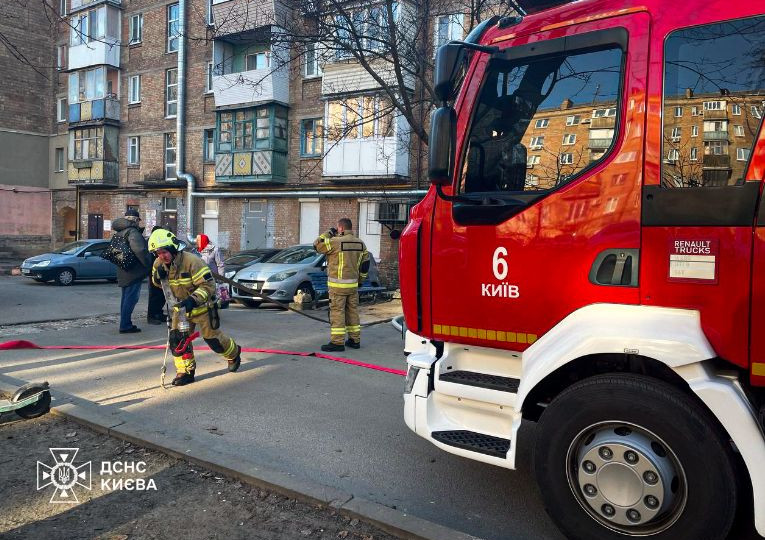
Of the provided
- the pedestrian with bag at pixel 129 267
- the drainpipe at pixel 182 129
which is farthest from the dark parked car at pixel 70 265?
the pedestrian with bag at pixel 129 267

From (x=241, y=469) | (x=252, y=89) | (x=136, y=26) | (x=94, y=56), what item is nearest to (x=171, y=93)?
(x=136, y=26)

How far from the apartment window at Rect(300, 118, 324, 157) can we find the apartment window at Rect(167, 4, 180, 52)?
8526mm

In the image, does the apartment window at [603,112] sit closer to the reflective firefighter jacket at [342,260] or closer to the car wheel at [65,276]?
the reflective firefighter jacket at [342,260]

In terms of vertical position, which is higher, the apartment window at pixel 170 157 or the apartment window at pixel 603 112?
the apartment window at pixel 170 157

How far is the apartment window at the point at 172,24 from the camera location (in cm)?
2633

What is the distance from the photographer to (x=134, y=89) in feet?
93.2

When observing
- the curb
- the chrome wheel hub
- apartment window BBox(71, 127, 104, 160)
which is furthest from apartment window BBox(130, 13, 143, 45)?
the chrome wheel hub

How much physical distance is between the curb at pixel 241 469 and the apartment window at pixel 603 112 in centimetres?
232

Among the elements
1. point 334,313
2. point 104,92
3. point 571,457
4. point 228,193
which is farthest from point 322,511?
point 104,92

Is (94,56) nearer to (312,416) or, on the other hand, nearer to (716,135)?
(312,416)

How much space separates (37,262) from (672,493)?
18026 millimetres

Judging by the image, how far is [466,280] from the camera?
3430mm

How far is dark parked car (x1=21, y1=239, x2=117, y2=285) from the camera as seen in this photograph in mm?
16625

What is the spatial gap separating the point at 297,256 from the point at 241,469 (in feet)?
32.5
